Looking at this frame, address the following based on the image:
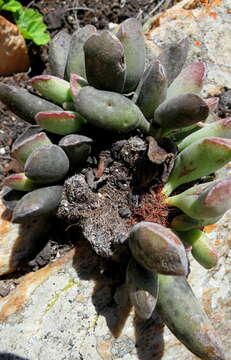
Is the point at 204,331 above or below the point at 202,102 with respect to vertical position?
below

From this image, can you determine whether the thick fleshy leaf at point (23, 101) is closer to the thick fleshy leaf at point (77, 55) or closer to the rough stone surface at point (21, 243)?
the thick fleshy leaf at point (77, 55)

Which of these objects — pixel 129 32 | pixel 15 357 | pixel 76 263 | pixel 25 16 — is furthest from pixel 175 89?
pixel 25 16

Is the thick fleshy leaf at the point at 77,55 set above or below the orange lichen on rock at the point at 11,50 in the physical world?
above

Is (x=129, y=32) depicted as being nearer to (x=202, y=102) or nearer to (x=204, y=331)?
(x=202, y=102)

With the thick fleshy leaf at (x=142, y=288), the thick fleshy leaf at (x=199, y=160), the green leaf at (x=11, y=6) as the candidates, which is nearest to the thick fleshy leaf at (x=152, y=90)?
the thick fleshy leaf at (x=199, y=160)

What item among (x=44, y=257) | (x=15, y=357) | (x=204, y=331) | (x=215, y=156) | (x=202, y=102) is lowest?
(x=15, y=357)

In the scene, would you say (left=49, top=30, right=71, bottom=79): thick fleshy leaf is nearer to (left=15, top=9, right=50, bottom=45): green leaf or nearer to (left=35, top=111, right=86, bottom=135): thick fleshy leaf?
(left=35, top=111, right=86, bottom=135): thick fleshy leaf

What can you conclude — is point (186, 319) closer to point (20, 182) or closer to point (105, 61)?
point (20, 182)

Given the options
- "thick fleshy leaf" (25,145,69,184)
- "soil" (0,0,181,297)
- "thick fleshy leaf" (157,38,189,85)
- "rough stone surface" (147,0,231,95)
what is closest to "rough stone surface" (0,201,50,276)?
"soil" (0,0,181,297)
